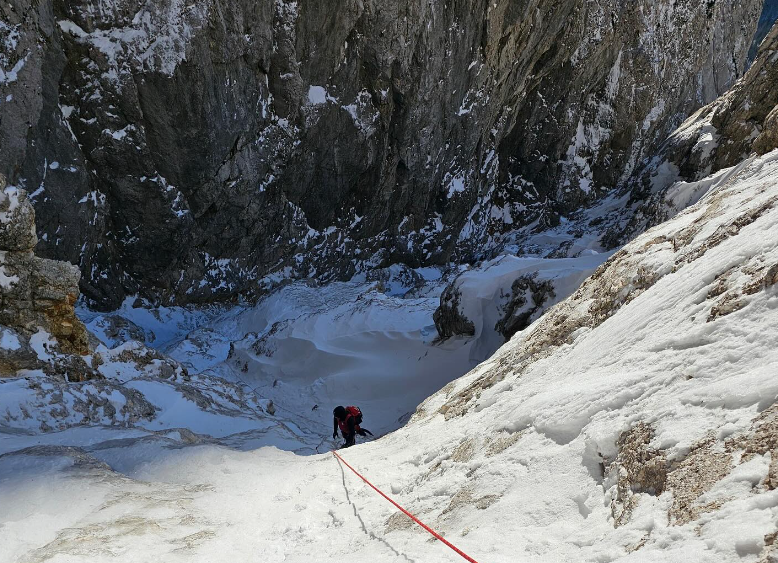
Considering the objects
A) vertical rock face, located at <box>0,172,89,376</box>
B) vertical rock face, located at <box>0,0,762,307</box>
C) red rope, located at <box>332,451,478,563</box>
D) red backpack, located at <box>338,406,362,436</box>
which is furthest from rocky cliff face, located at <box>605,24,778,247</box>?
vertical rock face, located at <box>0,172,89,376</box>

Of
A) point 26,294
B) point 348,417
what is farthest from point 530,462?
point 26,294

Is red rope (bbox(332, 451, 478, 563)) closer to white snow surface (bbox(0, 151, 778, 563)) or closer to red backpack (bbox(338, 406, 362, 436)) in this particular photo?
white snow surface (bbox(0, 151, 778, 563))

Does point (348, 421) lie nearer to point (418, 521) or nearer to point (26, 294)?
point (418, 521)

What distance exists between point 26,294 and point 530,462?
10.9m

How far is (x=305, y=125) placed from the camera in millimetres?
22547

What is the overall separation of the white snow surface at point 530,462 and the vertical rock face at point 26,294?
1.86 m

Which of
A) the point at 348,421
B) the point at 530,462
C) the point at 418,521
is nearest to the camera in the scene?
the point at 418,521

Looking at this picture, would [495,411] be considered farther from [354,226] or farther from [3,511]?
[354,226]

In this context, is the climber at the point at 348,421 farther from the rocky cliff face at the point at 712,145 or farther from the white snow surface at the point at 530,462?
the rocky cliff face at the point at 712,145

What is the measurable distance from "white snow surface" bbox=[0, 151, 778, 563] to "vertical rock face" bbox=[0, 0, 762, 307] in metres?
12.6

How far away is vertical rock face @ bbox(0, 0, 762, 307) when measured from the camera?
57.9ft

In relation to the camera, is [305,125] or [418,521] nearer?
[418,521]

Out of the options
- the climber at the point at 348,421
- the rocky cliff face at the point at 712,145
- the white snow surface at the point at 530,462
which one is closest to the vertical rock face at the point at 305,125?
the rocky cliff face at the point at 712,145

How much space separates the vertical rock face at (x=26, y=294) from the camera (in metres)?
10.2
